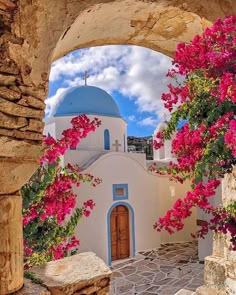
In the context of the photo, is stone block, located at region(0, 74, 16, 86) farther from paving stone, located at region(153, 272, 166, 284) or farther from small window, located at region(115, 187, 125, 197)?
small window, located at region(115, 187, 125, 197)

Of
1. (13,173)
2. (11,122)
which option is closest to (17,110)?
(11,122)

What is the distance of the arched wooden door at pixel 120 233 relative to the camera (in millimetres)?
9703

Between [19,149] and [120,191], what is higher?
[19,149]

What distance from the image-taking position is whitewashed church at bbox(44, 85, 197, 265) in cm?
938

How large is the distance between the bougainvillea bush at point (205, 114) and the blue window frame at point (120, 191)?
25.8 feet

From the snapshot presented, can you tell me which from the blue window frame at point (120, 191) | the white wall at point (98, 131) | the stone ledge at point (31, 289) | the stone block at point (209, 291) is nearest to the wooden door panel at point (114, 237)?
the blue window frame at point (120, 191)

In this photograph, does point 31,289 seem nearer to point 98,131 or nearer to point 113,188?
A: point 113,188

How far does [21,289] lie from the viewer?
5.05ft

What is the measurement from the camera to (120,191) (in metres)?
10.2

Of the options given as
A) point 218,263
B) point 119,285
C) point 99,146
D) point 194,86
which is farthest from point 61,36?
point 99,146

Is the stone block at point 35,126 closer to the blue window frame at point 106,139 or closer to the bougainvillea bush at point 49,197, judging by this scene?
the bougainvillea bush at point 49,197

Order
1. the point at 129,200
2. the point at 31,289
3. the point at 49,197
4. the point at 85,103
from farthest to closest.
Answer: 1. the point at 85,103
2. the point at 129,200
3. the point at 49,197
4. the point at 31,289

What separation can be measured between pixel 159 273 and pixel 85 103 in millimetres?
6295

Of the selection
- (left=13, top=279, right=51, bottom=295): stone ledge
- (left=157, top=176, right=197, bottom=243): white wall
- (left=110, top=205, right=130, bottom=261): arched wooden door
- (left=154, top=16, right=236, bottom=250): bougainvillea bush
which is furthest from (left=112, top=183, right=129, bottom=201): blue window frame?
(left=13, top=279, right=51, bottom=295): stone ledge
